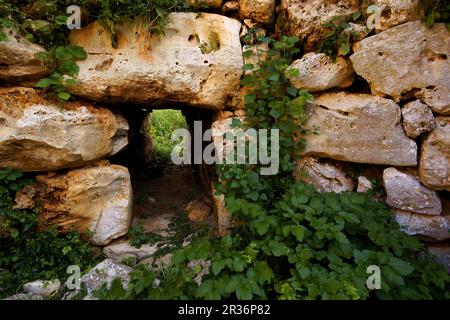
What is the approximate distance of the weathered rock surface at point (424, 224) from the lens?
2.94 meters

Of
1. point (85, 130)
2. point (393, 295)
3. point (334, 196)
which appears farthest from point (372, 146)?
point (85, 130)

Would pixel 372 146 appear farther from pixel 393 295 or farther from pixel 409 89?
pixel 393 295

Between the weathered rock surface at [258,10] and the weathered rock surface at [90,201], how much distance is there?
2590mm

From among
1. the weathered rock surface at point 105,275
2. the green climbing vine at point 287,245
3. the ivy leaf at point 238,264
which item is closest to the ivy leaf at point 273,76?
the green climbing vine at point 287,245

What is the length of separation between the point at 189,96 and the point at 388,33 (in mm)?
2345

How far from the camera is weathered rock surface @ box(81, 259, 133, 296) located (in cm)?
268

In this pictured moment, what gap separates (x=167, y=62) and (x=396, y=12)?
101 inches

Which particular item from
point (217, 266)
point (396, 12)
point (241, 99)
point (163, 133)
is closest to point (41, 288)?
point (217, 266)

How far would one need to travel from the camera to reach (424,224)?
298 cm

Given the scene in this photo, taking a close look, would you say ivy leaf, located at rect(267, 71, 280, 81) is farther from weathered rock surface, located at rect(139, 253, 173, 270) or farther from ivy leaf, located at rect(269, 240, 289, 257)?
weathered rock surface, located at rect(139, 253, 173, 270)

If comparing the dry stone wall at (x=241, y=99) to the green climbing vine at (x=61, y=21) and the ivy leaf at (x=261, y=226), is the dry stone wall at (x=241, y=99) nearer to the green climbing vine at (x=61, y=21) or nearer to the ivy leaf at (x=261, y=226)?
the green climbing vine at (x=61, y=21)

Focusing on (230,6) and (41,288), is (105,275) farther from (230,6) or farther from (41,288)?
(230,6)

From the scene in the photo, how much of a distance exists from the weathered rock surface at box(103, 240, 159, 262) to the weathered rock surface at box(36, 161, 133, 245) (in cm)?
10
